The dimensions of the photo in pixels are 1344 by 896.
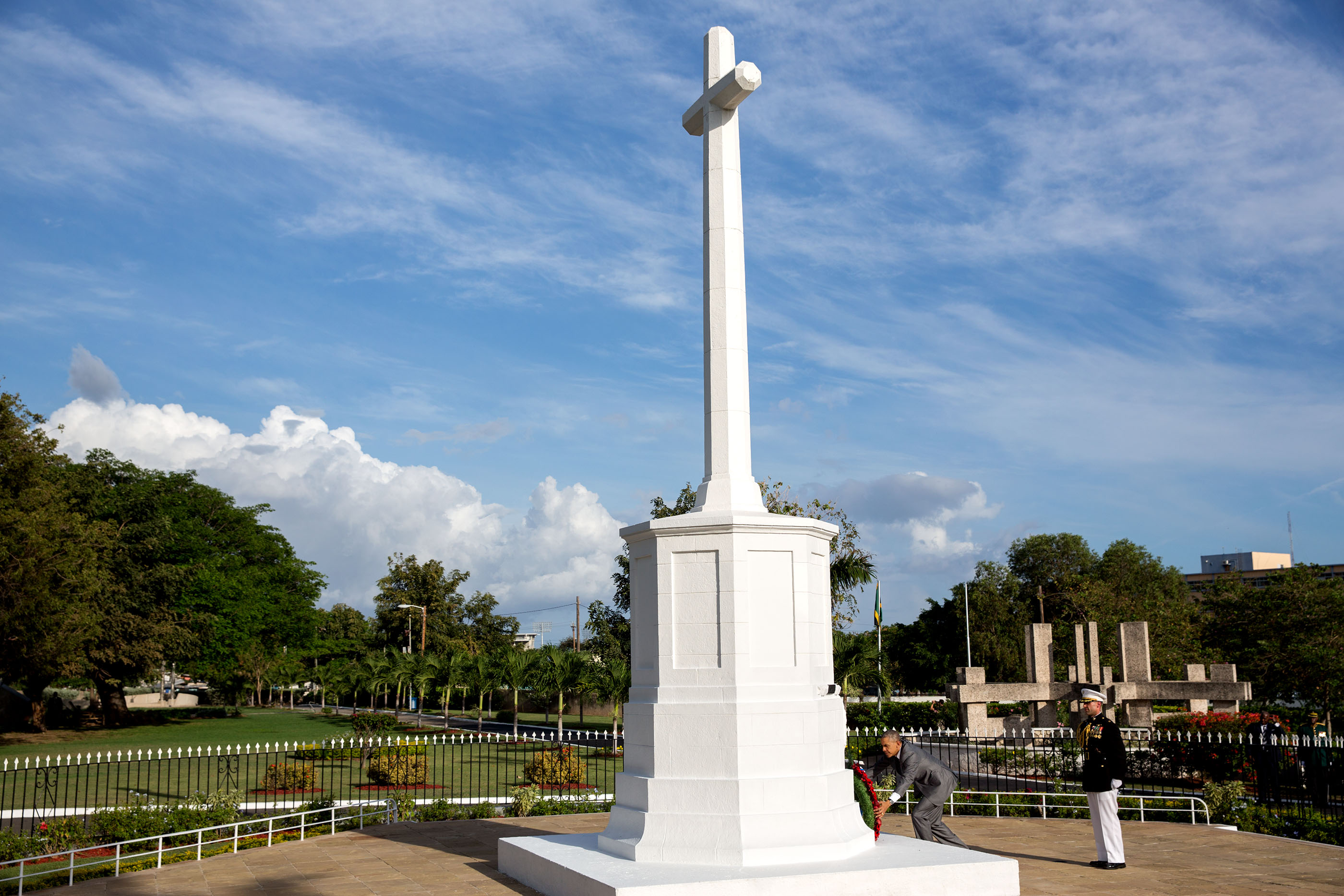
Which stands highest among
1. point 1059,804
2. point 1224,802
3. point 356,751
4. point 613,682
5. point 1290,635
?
point 1290,635

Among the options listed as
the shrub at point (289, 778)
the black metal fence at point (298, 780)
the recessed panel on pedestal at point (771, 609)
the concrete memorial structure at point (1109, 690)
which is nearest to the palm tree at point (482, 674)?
the black metal fence at point (298, 780)

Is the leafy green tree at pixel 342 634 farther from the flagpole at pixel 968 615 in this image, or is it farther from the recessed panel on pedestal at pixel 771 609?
the recessed panel on pedestal at pixel 771 609

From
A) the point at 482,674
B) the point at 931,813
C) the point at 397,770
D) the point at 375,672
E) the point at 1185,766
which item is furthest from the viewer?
the point at 375,672

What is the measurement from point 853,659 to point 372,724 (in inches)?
771

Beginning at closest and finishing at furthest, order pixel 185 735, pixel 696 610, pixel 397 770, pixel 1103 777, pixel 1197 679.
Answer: pixel 696 610
pixel 1103 777
pixel 397 770
pixel 1197 679
pixel 185 735

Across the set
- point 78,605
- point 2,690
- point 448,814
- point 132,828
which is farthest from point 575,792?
point 2,690

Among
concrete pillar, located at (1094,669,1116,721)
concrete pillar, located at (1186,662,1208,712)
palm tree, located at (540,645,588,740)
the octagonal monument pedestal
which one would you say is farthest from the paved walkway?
palm tree, located at (540,645,588,740)

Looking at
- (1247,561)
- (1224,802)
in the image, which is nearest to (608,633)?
(1224,802)

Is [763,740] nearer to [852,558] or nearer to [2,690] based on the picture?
[852,558]

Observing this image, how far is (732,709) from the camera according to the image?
8695 millimetres

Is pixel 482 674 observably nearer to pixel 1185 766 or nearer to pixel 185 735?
pixel 185 735

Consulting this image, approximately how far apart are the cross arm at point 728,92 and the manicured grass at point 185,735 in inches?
885

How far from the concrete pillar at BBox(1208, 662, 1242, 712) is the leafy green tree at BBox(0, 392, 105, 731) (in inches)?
1274

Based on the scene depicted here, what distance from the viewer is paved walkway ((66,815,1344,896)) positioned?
8711 mm
